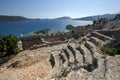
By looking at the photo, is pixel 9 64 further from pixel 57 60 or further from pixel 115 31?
pixel 115 31

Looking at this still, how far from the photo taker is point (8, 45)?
24.4m

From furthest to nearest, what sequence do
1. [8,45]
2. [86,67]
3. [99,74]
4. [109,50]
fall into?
[8,45], [109,50], [86,67], [99,74]

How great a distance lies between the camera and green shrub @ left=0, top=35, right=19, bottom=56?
79.3 feet

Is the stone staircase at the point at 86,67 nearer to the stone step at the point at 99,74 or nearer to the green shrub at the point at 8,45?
the stone step at the point at 99,74

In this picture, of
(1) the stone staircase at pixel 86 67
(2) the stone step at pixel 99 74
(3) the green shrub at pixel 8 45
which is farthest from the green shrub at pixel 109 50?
(3) the green shrub at pixel 8 45

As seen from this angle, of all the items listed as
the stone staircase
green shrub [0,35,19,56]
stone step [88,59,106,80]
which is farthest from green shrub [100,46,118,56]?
green shrub [0,35,19,56]

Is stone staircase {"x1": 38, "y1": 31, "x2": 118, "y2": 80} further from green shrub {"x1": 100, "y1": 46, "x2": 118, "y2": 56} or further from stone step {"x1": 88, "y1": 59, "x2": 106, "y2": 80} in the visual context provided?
green shrub {"x1": 100, "y1": 46, "x2": 118, "y2": 56}

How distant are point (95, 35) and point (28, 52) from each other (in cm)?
769

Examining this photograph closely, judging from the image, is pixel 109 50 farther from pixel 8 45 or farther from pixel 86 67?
pixel 8 45

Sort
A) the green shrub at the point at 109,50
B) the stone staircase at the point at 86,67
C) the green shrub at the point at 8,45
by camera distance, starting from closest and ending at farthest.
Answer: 1. the stone staircase at the point at 86,67
2. the green shrub at the point at 109,50
3. the green shrub at the point at 8,45

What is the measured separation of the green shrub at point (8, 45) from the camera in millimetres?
24172

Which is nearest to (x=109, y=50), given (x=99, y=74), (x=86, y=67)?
(x=86, y=67)

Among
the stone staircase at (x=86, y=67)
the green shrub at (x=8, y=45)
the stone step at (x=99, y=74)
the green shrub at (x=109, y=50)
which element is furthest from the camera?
the green shrub at (x=8, y=45)

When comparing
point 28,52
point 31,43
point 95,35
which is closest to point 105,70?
point 95,35
